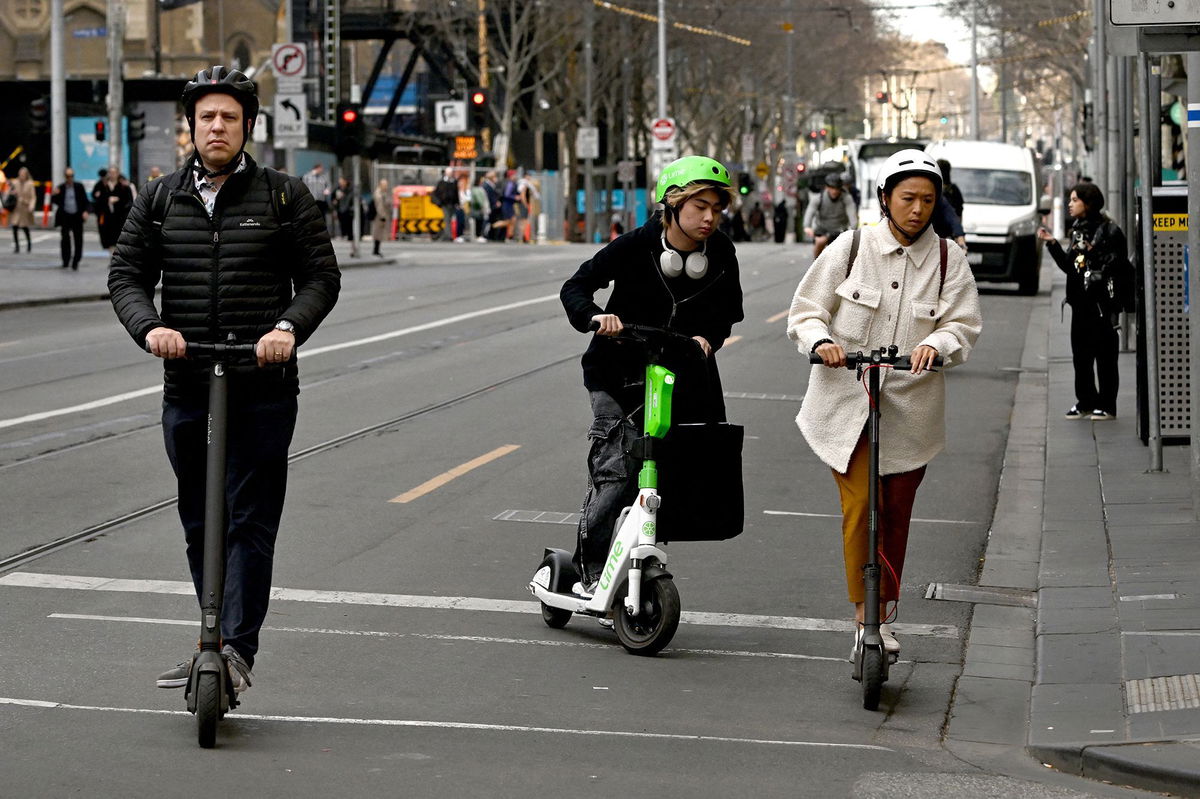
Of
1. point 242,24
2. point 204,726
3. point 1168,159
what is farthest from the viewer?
point 242,24

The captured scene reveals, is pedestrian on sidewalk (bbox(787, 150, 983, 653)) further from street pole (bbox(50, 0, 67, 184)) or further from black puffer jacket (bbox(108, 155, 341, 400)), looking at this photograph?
street pole (bbox(50, 0, 67, 184))

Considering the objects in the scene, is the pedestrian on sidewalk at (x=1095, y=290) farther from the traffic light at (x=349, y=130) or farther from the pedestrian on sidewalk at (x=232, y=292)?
the traffic light at (x=349, y=130)

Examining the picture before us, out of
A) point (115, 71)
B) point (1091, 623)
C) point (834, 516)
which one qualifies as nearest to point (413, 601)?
point (1091, 623)

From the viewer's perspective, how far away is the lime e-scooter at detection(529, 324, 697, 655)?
273 inches

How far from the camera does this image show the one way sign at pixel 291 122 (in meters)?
38.4

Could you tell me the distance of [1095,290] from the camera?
547 inches

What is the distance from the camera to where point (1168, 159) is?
21.5 m

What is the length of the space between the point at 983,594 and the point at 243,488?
12.4 feet

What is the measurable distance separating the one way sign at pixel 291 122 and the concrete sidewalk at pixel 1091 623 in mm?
27242

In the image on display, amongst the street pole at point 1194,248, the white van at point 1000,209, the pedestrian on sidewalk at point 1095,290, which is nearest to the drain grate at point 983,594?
the street pole at point 1194,248

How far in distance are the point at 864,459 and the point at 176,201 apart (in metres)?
2.42

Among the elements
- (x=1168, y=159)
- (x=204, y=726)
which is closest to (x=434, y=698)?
(x=204, y=726)

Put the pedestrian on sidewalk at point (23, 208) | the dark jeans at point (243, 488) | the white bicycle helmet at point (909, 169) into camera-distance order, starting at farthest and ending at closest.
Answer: the pedestrian on sidewalk at point (23, 208) → the white bicycle helmet at point (909, 169) → the dark jeans at point (243, 488)

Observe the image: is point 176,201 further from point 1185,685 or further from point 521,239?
point 521,239
